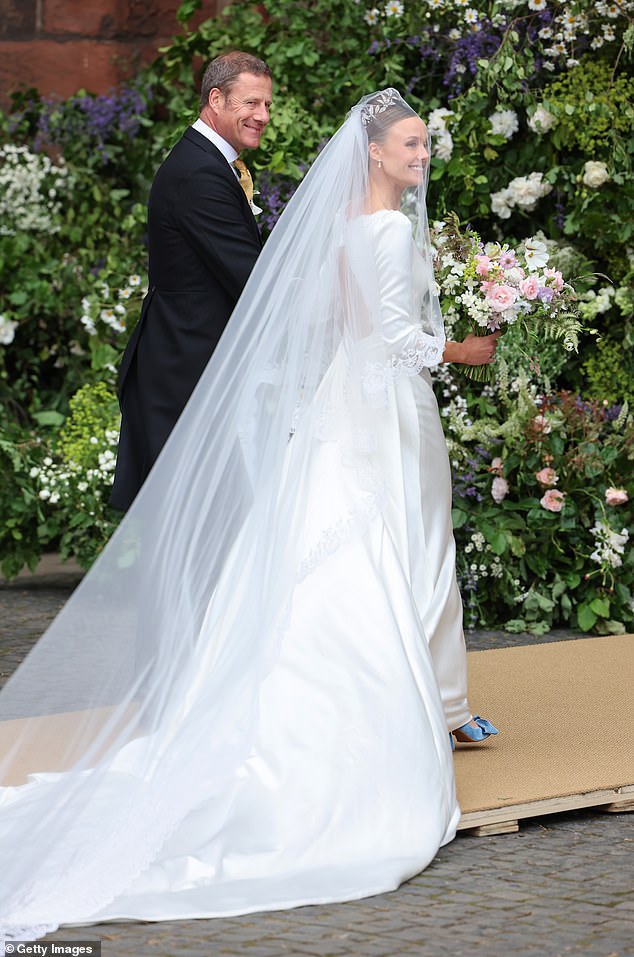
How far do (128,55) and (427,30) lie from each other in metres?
2.36

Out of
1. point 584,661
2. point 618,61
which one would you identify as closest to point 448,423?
point 584,661

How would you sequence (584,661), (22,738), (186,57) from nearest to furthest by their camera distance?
(22,738), (584,661), (186,57)

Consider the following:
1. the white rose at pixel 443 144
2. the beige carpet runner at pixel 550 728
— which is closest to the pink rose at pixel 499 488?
the beige carpet runner at pixel 550 728

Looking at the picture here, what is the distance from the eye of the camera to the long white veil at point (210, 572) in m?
3.39

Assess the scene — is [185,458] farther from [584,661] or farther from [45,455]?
[45,455]

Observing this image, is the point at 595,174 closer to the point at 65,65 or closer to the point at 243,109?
the point at 243,109

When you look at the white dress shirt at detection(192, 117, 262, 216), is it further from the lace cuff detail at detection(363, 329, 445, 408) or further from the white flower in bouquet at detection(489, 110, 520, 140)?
the white flower in bouquet at detection(489, 110, 520, 140)

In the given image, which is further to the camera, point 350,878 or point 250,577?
point 250,577

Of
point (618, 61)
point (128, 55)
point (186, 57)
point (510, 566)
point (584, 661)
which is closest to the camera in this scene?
point (584, 661)

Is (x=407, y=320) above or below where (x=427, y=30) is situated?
below

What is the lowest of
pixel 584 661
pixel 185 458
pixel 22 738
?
pixel 584 661

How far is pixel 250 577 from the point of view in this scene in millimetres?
3805

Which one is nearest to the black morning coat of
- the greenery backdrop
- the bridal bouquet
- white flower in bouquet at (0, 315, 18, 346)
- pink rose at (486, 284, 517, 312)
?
the bridal bouquet

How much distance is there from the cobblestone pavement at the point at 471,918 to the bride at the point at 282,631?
0.23 feet
